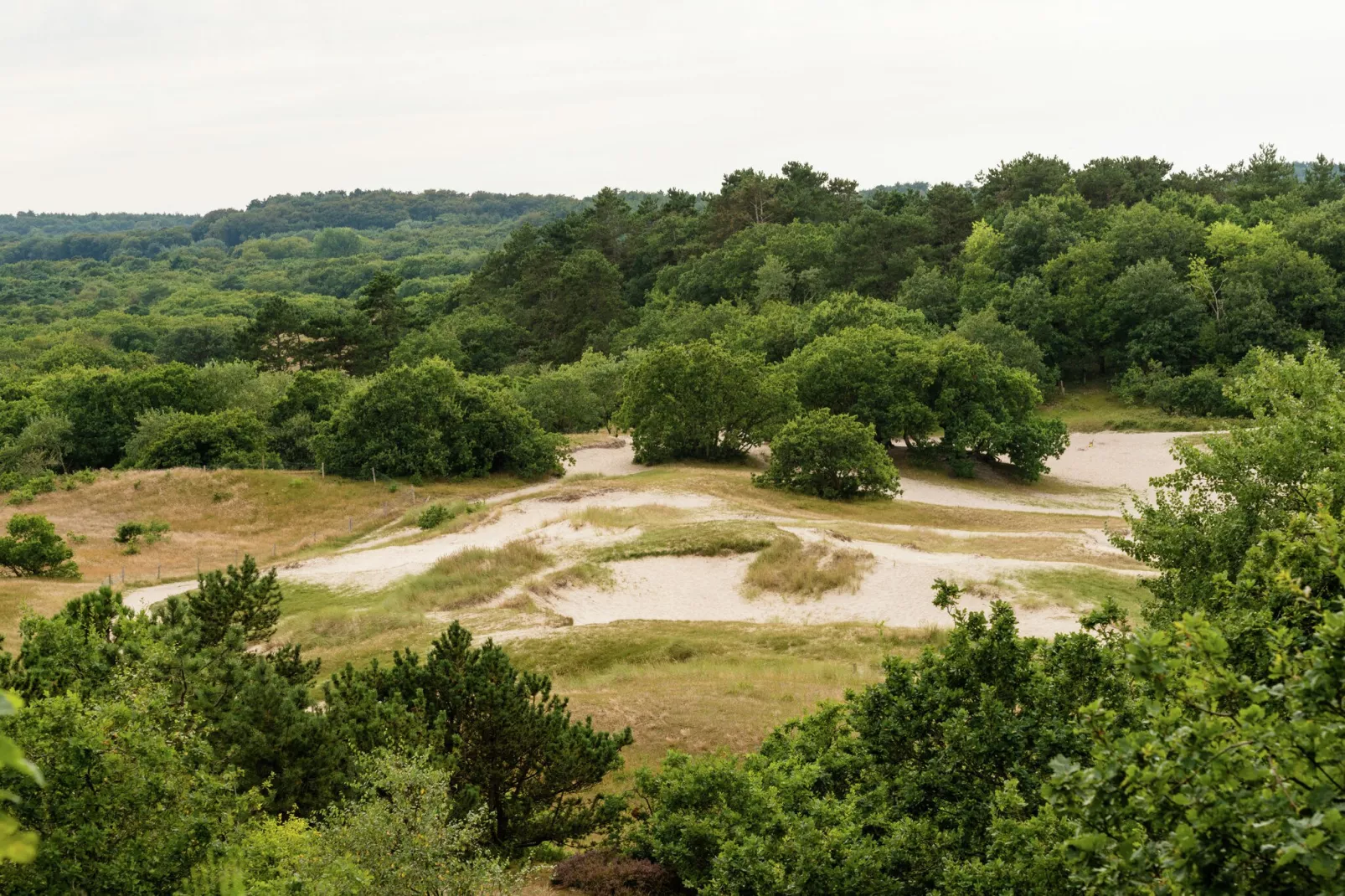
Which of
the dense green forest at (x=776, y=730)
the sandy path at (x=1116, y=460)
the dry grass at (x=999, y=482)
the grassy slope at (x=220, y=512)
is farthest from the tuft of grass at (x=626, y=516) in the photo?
the sandy path at (x=1116, y=460)

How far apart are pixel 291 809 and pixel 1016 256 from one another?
72737mm

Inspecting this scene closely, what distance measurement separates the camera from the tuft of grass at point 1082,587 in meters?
27.0

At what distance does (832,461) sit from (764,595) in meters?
12.9

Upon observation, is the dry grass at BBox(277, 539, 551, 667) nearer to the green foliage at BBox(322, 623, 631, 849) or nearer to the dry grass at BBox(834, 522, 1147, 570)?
the green foliage at BBox(322, 623, 631, 849)

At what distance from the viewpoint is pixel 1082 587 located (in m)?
28.0

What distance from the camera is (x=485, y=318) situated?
8931 cm

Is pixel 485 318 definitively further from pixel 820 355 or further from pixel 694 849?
pixel 694 849

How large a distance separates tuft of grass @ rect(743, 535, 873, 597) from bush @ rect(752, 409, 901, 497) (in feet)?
32.6

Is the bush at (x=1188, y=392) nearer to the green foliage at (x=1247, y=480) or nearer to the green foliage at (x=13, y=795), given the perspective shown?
the green foliage at (x=1247, y=480)

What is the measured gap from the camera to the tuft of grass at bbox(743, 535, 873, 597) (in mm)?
30547

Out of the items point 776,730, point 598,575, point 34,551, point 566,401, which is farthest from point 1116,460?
point 34,551

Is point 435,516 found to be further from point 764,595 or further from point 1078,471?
point 1078,471

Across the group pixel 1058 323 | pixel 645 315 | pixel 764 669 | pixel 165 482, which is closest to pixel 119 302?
pixel 645 315

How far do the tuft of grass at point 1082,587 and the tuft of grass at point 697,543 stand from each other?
7947 mm
